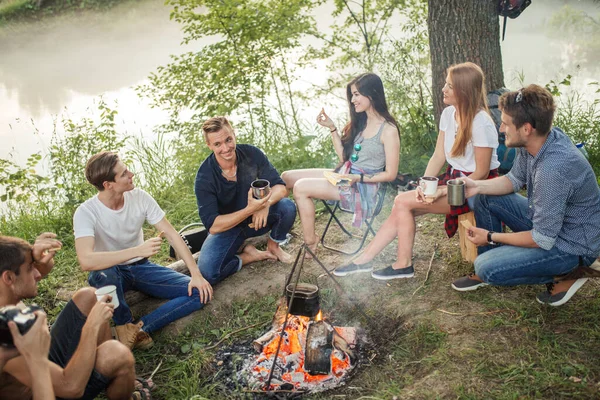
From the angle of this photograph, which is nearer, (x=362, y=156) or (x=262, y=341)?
(x=262, y=341)

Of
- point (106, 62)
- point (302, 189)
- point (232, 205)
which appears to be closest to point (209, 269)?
point (232, 205)

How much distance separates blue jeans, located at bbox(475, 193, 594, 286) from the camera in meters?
2.90

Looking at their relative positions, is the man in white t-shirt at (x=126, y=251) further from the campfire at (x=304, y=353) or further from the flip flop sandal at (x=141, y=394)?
the campfire at (x=304, y=353)

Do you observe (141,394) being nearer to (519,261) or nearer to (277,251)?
(277,251)

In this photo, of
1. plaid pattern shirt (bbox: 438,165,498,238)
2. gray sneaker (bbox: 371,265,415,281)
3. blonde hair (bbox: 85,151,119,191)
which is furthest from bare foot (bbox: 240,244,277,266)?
plaid pattern shirt (bbox: 438,165,498,238)

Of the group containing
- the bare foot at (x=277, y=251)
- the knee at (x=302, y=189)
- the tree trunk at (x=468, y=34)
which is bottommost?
the bare foot at (x=277, y=251)

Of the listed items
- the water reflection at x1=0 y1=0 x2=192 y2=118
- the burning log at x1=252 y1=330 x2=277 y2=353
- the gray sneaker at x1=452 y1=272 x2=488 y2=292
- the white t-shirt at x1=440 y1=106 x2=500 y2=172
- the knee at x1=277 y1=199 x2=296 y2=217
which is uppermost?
the water reflection at x1=0 y1=0 x2=192 y2=118

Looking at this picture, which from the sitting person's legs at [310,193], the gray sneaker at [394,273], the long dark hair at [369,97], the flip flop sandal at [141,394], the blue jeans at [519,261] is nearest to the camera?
the flip flop sandal at [141,394]

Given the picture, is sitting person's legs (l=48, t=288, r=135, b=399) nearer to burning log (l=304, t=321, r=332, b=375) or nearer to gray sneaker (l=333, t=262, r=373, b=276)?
burning log (l=304, t=321, r=332, b=375)

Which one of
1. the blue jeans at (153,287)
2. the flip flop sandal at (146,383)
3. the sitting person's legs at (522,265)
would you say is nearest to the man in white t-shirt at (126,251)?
the blue jeans at (153,287)

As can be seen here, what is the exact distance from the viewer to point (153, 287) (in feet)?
11.9

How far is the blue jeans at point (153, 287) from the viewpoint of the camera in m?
3.38

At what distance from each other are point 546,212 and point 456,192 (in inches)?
21.6

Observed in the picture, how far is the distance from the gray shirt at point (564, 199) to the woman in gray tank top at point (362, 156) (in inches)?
47.5
